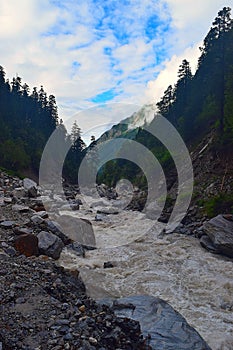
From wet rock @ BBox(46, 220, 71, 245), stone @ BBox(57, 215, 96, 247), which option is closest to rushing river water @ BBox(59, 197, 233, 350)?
stone @ BBox(57, 215, 96, 247)

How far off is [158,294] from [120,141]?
58.4 m

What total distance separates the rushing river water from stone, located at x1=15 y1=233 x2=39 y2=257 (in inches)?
59.3

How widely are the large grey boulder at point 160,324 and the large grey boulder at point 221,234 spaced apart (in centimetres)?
785

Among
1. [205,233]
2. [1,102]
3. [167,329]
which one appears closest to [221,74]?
[205,233]

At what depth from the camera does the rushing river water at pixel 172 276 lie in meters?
9.55

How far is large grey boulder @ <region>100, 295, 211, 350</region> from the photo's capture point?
7.20 metres

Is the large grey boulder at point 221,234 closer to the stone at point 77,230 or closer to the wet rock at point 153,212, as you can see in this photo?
the stone at point 77,230

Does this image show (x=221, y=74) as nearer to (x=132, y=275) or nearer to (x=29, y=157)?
(x=132, y=275)

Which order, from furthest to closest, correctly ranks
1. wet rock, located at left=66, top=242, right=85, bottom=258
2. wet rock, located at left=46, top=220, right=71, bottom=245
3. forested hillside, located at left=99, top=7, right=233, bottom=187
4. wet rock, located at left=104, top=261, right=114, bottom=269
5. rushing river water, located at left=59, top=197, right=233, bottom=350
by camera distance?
forested hillside, located at left=99, top=7, right=233, bottom=187 < wet rock, located at left=46, top=220, right=71, bottom=245 < wet rock, located at left=66, top=242, right=85, bottom=258 < wet rock, located at left=104, top=261, right=114, bottom=269 < rushing river water, located at left=59, top=197, right=233, bottom=350

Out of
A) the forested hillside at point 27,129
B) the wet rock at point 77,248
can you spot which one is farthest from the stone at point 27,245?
the forested hillside at point 27,129

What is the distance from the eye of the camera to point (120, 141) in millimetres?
68250

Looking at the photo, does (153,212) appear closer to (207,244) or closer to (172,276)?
(207,244)

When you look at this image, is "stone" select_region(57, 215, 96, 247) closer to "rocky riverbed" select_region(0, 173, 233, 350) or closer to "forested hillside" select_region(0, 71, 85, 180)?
"rocky riverbed" select_region(0, 173, 233, 350)

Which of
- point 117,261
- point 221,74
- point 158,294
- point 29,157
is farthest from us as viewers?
point 29,157
